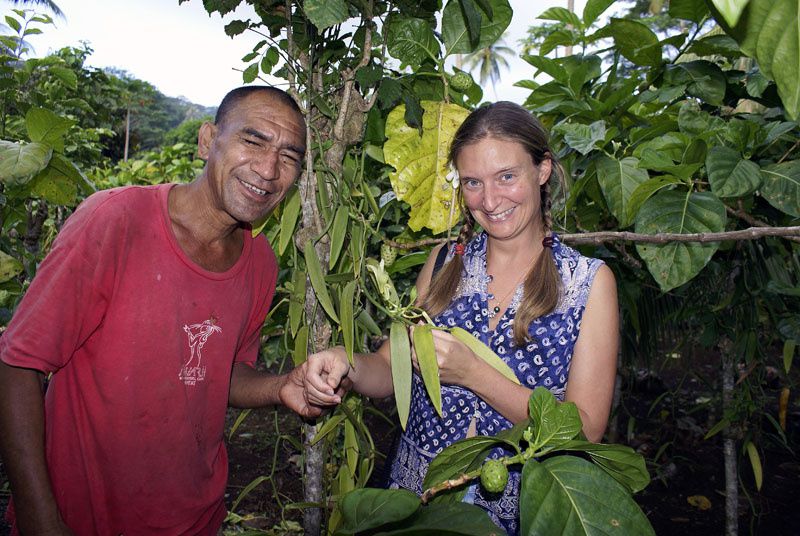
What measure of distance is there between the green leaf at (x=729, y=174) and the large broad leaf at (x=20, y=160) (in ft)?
5.51

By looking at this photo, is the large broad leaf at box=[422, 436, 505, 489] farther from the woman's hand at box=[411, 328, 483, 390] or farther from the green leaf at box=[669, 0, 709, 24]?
the green leaf at box=[669, 0, 709, 24]

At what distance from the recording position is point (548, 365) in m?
1.29

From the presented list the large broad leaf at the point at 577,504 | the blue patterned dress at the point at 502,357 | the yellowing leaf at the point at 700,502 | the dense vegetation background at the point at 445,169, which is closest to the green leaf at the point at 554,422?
the large broad leaf at the point at 577,504

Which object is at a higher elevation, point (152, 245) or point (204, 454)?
point (152, 245)

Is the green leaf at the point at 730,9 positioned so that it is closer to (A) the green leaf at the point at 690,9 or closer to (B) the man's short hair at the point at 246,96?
(B) the man's short hair at the point at 246,96

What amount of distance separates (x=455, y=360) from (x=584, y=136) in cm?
75

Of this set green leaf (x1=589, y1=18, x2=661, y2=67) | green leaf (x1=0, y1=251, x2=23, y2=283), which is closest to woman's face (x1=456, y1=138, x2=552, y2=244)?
green leaf (x1=589, y1=18, x2=661, y2=67)

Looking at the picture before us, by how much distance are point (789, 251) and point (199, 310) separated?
7.17ft

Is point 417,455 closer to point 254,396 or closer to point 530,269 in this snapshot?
point 254,396

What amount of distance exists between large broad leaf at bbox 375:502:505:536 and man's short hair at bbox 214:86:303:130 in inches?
32.5

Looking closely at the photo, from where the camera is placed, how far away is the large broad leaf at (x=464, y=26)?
4.27 ft

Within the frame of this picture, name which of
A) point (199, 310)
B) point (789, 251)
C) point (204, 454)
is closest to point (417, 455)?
point (204, 454)

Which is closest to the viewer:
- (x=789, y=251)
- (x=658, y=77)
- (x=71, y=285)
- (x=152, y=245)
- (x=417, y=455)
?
(x=71, y=285)

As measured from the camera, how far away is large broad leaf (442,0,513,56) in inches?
51.3
